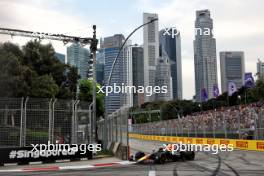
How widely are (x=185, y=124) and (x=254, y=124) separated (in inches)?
552

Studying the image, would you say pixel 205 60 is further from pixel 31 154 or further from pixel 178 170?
pixel 178 170

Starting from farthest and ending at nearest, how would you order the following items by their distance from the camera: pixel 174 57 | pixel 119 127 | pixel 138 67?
pixel 174 57 → pixel 138 67 → pixel 119 127

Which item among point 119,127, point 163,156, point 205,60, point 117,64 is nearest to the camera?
point 163,156

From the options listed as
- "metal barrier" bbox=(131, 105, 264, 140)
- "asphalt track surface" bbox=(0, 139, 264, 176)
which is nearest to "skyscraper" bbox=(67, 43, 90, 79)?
"metal barrier" bbox=(131, 105, 264, 140)

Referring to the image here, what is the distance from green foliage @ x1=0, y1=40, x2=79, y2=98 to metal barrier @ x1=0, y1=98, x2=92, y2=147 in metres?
14.9

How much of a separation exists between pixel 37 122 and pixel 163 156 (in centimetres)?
658

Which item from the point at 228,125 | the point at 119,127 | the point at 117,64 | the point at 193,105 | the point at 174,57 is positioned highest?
the point at 174,57

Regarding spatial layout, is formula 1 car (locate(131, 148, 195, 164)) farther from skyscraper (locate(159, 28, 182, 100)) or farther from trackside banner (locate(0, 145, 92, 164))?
skyscraper (locate(159, 28, 182, 100))

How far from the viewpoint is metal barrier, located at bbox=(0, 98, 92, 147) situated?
62.4 ft

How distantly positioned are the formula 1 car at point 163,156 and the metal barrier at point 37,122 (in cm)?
407

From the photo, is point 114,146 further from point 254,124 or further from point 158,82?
point 158,82

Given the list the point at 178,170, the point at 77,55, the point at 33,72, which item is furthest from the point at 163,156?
the point at 77,55

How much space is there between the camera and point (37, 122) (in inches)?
773

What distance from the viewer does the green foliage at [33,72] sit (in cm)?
3472
